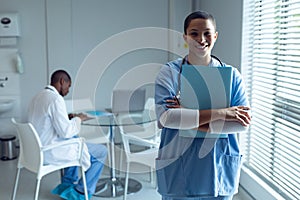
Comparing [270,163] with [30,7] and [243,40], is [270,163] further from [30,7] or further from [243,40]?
[30,7]

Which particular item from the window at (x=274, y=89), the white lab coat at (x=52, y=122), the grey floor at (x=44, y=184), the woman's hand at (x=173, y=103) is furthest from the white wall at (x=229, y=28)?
the woman's hand at (x=173, y=103)

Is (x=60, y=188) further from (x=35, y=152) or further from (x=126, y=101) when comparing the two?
(x=126, y=101)

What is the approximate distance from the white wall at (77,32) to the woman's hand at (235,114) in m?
3.70

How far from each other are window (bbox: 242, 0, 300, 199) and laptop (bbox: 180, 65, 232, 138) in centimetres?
114

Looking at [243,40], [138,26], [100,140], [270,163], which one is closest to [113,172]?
[100,140]

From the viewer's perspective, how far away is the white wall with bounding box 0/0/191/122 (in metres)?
4.91

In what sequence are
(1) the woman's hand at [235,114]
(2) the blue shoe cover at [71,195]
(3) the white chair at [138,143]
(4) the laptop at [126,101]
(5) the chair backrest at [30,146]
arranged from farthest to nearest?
(4) the laptop at [126,101]
(2) the blue shoe cover at [71,195]
(3) the white chair at [138,143]
(5) the chair backrest at [30,146]
(1) the woman's hand at [235,114]

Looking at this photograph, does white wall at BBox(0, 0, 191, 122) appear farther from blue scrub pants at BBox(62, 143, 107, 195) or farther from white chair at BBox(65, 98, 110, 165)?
blue scrub pants at BBox(62, 143, 107, 195)

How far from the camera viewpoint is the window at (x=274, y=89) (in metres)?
2.54

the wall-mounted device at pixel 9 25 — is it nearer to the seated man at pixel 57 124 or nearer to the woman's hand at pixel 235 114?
the seated man at pixel 57 124

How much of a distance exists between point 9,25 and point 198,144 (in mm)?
3904

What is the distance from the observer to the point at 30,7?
4.89 metres

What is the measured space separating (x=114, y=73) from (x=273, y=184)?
3.02m

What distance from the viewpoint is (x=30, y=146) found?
9.57ft
